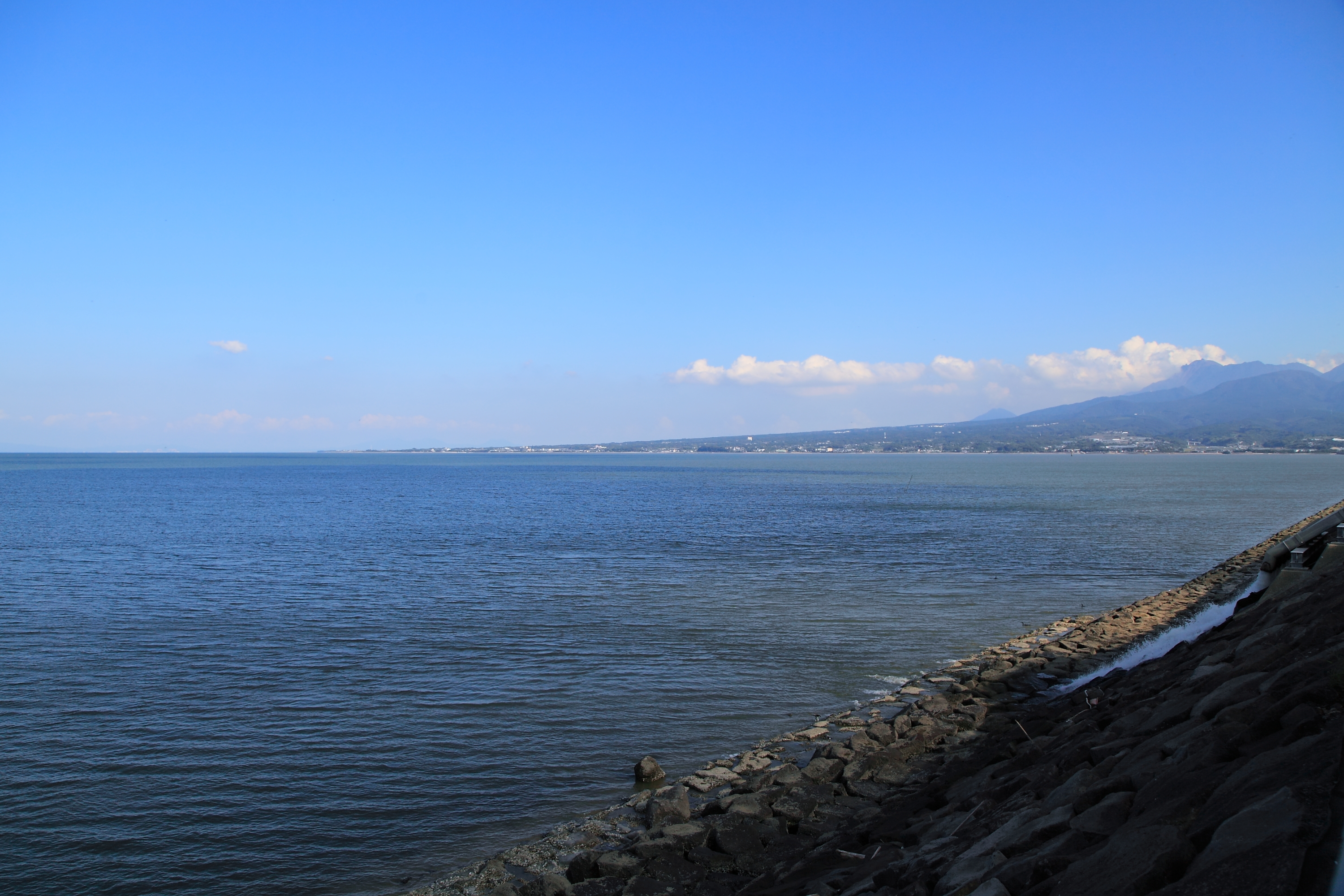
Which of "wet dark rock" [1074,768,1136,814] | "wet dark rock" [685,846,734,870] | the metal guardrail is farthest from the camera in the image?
the metal guardrail

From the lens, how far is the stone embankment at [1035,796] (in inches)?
211

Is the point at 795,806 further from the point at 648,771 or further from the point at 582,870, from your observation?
the point at 582,870

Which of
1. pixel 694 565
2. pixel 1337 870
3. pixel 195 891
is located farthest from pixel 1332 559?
pixel 694 565

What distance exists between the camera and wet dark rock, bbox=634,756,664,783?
13141mm

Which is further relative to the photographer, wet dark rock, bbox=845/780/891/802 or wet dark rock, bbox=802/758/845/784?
wet dark rock, bbox=802/758/845/784

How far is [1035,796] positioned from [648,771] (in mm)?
6335

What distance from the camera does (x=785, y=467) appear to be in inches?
7849

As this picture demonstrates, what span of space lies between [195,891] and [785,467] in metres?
192

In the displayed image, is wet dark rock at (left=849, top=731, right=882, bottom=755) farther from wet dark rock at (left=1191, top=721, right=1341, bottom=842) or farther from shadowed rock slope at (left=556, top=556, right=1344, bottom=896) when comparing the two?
wet dark rock at (left=1191, top=721, right=1341, bottom=842)

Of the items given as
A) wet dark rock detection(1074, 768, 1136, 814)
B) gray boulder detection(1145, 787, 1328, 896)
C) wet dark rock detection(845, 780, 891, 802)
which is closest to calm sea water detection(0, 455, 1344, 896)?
wet dark rock detection(845, 780, 891, 802)

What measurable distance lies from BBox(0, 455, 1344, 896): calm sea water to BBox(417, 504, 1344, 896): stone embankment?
195 cm

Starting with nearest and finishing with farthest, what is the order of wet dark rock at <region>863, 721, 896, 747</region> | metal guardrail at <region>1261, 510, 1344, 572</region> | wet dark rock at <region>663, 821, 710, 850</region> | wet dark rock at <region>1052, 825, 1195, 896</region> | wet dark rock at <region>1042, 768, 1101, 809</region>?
wet dark rock at <region>1052, 825, 1195, 896</region> < wet dark rock at <region>1042, 768, 1101, 809</region> < wet dark rock at <region>663, 821, 710, 850</region> < wet dark rock at <region>863, 721, 896, 747</region> < metal guardrail at <region>1261, 510, 1344, 572</region>

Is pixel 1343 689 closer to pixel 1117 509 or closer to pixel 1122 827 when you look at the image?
pixel 1122 827

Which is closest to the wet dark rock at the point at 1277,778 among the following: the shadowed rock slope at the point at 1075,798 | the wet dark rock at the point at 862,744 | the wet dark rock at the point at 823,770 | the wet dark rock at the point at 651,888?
the shadowed rock slope at the point at 1075,798
